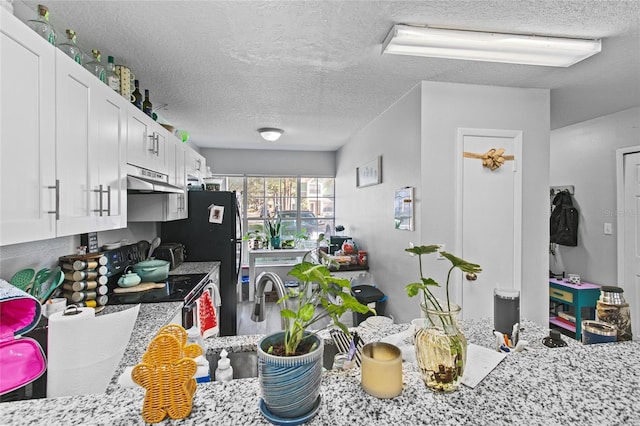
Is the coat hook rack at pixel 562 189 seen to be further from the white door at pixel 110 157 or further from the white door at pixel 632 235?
the white door at pixel 110 157

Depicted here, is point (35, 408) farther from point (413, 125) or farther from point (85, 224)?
point (413, 125)

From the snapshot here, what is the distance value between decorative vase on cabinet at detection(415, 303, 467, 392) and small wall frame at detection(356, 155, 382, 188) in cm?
269

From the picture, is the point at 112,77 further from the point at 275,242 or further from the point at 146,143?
the point at 275,242

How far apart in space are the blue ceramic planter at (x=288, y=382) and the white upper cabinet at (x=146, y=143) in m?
1.75

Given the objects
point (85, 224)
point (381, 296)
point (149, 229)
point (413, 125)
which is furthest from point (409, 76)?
point (149, 229)

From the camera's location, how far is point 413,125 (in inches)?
102

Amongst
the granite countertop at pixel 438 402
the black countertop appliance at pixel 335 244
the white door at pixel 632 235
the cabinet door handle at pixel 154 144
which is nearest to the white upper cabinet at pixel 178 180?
the cabinet door handle at pixel 154 144

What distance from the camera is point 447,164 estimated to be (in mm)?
2477

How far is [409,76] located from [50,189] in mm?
2295

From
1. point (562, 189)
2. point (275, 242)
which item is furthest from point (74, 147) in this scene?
Result: point (562, 189)

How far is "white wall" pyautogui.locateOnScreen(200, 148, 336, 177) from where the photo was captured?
5.16 m

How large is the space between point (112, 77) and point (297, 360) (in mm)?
1953

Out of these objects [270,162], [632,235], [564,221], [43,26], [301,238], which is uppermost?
[270,162]

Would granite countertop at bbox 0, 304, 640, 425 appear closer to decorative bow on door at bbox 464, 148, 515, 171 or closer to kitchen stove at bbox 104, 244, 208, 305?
kitchen stove at bbox 104, 244, 208, 305
